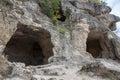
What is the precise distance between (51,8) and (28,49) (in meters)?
3.13

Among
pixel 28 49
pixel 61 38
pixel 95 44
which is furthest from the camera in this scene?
pixel 95 44

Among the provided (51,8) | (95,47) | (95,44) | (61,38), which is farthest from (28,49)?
(95,47)

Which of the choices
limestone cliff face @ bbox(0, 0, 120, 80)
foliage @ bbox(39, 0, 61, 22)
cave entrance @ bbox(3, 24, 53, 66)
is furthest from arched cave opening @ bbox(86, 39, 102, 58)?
foliage @ bbox(39, 0, 61, 22)

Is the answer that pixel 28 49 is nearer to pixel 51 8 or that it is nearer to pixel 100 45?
pixel 51 8

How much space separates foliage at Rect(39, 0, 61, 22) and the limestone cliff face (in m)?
0.25

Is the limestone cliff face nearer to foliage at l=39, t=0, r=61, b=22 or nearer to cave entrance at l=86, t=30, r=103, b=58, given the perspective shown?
cave entrance at l=86, t=30, r=103, b=58

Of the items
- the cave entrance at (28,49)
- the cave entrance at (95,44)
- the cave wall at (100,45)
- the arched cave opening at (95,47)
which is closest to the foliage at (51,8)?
the cave entrance at (28,49)

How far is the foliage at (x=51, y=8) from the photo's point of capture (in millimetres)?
13344

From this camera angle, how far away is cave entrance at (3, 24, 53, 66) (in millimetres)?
13508

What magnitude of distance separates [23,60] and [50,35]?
3.12 metres

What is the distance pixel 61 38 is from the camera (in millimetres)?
12680

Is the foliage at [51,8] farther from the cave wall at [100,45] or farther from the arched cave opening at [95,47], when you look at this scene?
the arched cave opening at [95,47]

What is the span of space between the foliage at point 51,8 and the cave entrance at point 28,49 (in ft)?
3.59

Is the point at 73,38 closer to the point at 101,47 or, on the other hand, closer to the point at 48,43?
the point at 48,43
